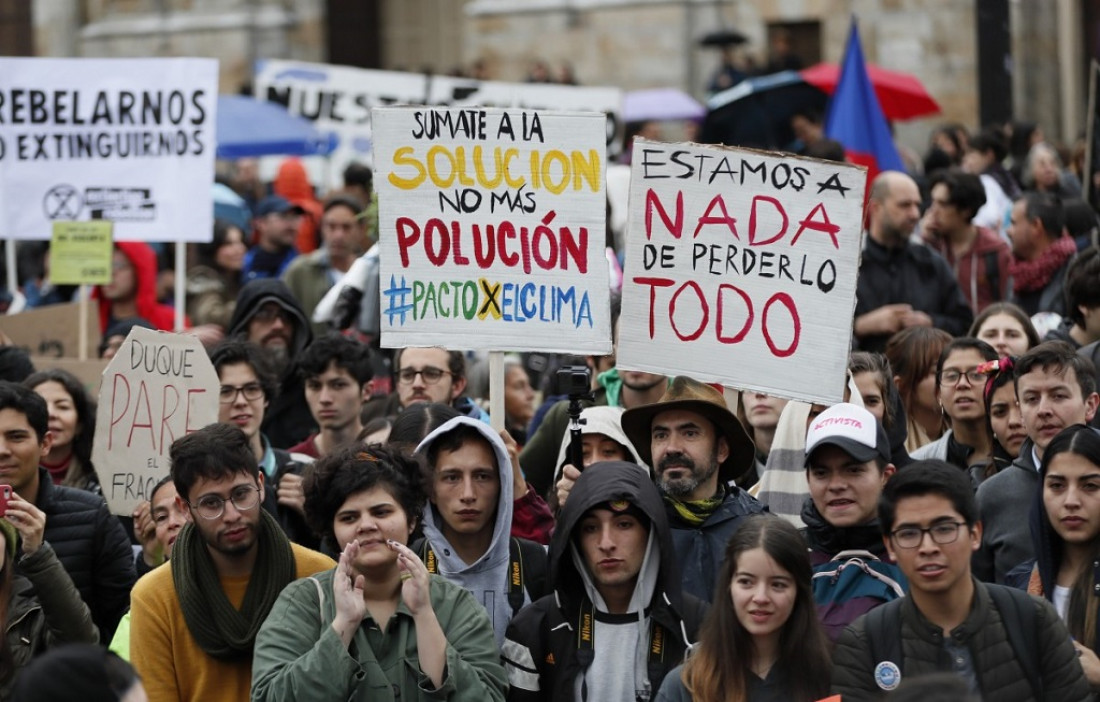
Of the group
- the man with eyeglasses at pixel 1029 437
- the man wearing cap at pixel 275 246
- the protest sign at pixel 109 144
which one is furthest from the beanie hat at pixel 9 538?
the man wearing cap at pixel 275 246

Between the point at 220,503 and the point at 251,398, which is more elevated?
the point at 251,398

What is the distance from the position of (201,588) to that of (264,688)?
0.55m

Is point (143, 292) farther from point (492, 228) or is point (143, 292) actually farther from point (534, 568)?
point (534, 568)

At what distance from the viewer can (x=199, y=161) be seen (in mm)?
9906

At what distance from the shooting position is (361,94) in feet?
55.4

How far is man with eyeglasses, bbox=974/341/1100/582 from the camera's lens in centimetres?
599

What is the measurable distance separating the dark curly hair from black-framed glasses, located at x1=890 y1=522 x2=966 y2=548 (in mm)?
1330

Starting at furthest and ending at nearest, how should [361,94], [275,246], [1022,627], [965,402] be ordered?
[361,94], [275,246], [965,402], [1022,627]

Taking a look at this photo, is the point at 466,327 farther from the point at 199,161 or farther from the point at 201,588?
the point at 199,161

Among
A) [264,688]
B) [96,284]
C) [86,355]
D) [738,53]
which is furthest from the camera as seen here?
[738,53]

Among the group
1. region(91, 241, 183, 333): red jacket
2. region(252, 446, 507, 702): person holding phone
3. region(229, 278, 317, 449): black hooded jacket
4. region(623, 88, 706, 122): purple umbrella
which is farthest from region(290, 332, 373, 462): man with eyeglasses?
region(623, 88, 706, 122): purple umbrella

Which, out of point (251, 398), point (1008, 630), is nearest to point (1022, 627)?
point (1008, 630)

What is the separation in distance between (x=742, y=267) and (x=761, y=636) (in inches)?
63.8

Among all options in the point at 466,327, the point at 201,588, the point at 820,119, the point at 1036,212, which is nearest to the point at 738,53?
the point at 820,119
